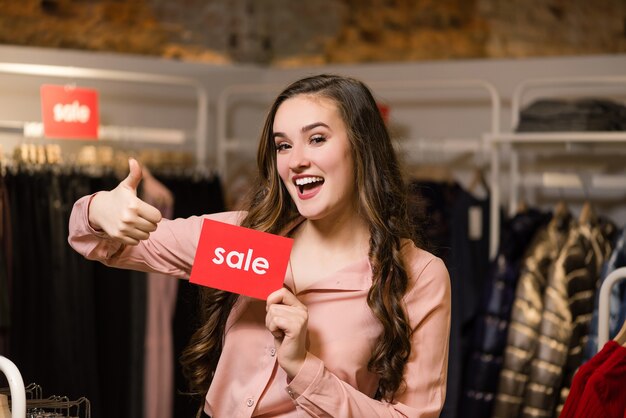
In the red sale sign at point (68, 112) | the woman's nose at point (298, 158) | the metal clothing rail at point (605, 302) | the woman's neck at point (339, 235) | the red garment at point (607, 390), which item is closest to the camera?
the woman's nose at point (298, 158)

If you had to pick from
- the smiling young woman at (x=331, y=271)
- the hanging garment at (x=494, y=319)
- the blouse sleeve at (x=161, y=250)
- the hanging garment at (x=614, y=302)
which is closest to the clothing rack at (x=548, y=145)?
the hanging garment at (x=494, y=319)

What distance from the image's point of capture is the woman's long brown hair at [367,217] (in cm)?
192

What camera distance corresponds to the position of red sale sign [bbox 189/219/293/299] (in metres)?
1.78

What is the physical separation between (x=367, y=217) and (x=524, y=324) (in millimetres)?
1821

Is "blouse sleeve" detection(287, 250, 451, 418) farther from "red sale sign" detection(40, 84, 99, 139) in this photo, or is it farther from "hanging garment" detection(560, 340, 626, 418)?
"red sale sign" detection(40, 84, 99, 139)

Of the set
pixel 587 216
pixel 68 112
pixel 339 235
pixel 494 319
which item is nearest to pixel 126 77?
pixel 68 112

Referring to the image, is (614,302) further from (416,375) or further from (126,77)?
(126,77)

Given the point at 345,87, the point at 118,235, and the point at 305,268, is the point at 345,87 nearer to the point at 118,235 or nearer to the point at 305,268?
the point at 305,268

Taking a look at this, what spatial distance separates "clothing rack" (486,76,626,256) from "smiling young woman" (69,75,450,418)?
1849 mm

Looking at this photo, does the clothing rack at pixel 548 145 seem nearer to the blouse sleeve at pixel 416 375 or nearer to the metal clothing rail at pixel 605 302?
the metal clothing rail at pixel 605 302

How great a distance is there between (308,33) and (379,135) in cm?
320

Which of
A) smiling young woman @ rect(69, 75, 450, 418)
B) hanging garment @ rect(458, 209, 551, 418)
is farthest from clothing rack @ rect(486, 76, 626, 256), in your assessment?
smiling young woman @ rect(69, 75, 450, 418)

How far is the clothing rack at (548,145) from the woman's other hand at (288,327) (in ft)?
7.25

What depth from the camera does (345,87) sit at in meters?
1.98
